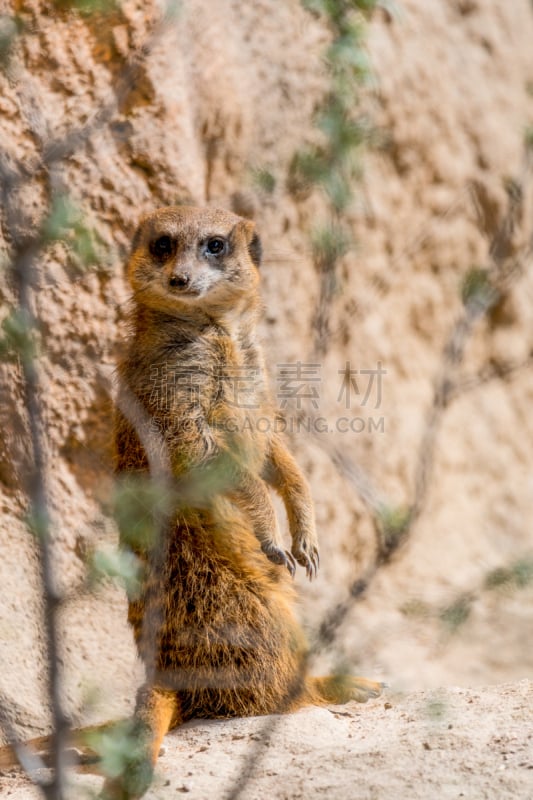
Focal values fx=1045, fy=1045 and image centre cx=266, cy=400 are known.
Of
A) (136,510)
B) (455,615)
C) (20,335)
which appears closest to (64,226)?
(20,335)

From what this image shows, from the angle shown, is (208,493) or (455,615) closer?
(455,615)

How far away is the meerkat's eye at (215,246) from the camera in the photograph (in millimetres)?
3154

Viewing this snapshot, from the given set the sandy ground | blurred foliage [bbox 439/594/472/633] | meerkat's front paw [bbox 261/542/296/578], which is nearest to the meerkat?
meerkat's front paw [bbox 261/542/296/578]

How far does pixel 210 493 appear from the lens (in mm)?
2740

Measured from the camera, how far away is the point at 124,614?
3.66 m

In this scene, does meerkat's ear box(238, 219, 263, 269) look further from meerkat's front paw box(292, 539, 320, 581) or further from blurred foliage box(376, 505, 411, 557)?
blurred foliage box(376, 505, 411, 557)

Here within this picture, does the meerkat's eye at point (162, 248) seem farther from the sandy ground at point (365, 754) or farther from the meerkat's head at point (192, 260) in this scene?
the sandy ground at point (365, 754)

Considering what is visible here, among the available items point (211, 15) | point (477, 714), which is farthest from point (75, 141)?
point (211, 15)

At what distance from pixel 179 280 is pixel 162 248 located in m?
0.25

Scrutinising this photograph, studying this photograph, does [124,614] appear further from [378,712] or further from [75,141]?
[75,141]

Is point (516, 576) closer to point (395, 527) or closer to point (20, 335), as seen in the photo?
point (395, 527)

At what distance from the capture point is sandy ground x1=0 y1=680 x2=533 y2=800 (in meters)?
2.22

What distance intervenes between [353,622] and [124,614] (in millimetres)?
958

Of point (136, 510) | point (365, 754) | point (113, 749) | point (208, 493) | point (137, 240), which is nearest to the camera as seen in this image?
point (113, 749)
